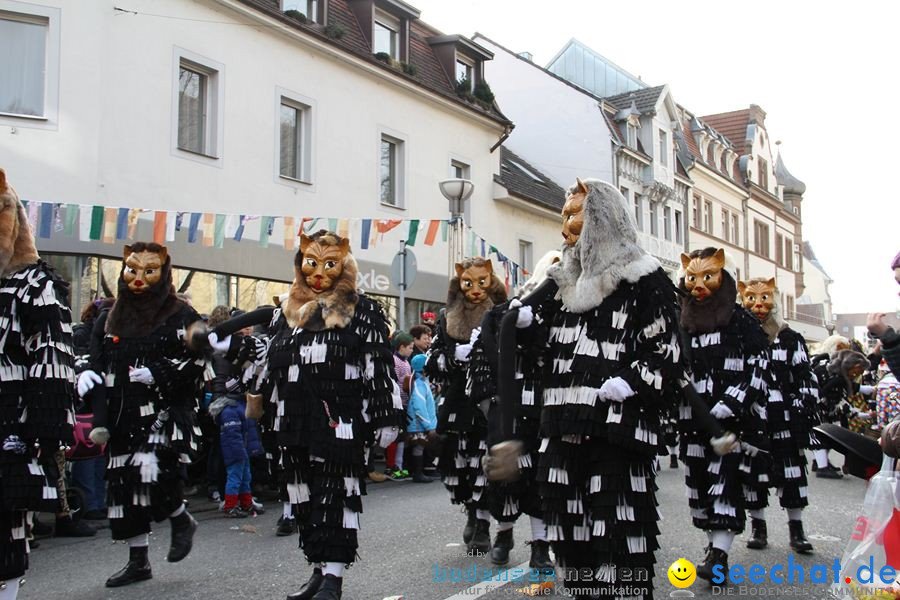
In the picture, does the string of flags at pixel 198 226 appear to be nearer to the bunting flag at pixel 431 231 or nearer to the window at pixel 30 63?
the bunting flag at pixel 431 231

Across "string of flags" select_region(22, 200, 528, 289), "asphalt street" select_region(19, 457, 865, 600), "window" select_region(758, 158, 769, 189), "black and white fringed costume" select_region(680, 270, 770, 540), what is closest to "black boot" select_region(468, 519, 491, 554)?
"asphalt street" select_region(19, 457, 865, 600)

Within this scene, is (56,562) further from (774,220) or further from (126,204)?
(774,220)

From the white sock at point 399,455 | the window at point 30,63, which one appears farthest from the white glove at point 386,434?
the window at point 30,63

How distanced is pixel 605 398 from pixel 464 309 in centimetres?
280

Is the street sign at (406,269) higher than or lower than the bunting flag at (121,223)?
lower

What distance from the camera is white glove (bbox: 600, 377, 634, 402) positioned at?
3797 mm

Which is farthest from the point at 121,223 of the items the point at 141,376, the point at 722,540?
the point at 722,540

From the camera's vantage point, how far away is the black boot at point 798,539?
636 cm

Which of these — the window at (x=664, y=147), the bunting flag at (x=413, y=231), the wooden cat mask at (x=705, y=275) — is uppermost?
the window at (x=664, y=147)

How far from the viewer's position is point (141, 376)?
529 cm

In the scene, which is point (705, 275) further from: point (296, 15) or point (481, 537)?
point (296, 15)

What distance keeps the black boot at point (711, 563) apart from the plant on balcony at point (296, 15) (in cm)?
1387

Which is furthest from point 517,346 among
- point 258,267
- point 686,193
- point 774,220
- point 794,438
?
point 774,220

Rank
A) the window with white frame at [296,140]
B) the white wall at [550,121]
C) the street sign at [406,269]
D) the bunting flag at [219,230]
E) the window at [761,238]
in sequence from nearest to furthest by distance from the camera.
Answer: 1. the street sign at [406,269]
2. the bunting flag at [219,230]
3. the window with white frame at [296,140]
4. the white wall at [550,121]
5. the window at [761,238]
